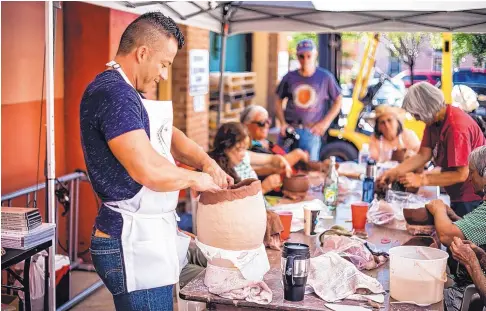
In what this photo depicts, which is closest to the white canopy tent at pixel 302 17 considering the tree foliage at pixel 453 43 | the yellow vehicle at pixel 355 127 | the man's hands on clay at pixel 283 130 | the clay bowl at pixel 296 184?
the tree foliage at pixel 453 43

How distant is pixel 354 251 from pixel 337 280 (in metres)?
0.36

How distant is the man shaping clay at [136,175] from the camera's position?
2.13 metres

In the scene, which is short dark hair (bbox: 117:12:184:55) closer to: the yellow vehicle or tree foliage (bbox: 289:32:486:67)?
tree foliage (bbox: 289:32:486:67)

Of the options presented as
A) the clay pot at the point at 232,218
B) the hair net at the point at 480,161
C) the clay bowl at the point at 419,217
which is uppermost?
the hair net at the point at 480,161

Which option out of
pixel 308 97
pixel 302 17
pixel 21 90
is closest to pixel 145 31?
pixel 21 90

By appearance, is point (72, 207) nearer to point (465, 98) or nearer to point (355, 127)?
point (465, 98)

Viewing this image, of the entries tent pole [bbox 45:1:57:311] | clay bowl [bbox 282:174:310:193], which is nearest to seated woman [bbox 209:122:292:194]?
clay bowl [bbox 282:174:310:193]

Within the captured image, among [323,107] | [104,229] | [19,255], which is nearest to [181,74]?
[323,107]

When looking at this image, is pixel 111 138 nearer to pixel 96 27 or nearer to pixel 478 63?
pixel 96 27

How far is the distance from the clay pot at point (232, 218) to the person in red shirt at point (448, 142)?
2.00 meters

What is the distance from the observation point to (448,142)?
4.03 m

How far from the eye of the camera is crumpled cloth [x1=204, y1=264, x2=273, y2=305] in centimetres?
235

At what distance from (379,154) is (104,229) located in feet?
13.2

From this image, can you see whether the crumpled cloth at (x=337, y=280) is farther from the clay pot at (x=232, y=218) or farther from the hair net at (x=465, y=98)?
the hair net at (x=465, y=98)
